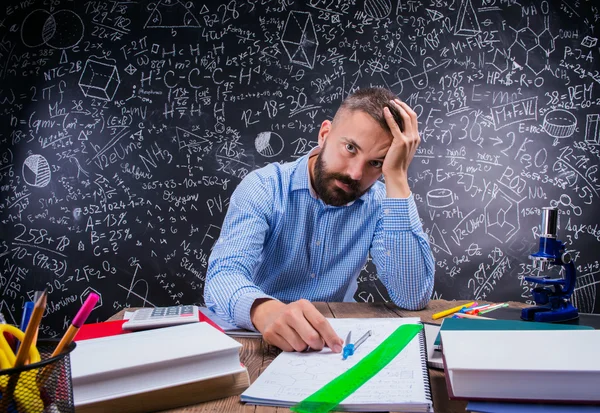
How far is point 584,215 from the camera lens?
124 inches

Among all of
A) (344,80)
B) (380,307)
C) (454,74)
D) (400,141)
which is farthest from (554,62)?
(380,307)

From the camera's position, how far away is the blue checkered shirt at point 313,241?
4.47 ft

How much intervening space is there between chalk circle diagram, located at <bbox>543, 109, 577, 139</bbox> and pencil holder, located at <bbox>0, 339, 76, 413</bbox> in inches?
131

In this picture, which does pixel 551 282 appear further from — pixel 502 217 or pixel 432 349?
pixel 502 217

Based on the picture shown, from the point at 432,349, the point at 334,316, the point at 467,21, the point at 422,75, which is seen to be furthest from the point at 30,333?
the point at 467,21

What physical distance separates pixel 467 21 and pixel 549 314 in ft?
8.47

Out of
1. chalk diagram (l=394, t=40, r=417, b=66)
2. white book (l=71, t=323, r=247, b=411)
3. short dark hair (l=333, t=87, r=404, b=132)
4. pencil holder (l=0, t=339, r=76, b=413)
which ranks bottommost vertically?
white book (l=71, t=323, r=247, b=411)

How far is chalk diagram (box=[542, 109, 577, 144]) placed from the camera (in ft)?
10.4

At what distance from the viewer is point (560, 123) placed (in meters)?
3.18

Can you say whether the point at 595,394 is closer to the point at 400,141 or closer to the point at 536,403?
the point at 536,403

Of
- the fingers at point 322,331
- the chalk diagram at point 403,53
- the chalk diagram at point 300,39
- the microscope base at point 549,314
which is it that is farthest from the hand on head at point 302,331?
the chalk diagram at point 403,53

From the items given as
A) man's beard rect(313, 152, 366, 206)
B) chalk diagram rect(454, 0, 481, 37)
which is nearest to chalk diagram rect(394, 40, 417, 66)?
chalk diagram rect(454, 0, 481, 37)

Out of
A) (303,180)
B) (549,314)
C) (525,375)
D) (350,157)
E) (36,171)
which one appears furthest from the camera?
(36,171)

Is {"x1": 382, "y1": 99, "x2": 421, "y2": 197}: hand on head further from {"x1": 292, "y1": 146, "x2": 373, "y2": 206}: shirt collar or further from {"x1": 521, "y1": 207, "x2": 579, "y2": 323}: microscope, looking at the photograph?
{"x1": 521, "y1": 207, "x2": 579, "y2": 323}: microscope
